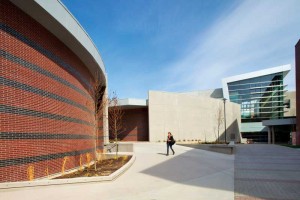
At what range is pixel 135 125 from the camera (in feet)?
125

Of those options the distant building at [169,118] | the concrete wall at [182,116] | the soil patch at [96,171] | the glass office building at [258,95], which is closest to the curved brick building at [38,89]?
the soil patch at [96,171]

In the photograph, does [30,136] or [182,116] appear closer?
[30,136]

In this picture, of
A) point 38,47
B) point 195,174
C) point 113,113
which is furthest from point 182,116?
point 38,47

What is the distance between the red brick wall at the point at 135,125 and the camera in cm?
3728

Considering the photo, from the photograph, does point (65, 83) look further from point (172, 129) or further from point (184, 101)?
point (184, 101)

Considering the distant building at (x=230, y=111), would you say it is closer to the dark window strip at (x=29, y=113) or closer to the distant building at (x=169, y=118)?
the distant building at (x=169, y=118)

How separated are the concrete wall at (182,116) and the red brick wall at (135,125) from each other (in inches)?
110

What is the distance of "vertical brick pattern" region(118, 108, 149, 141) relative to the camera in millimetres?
37281

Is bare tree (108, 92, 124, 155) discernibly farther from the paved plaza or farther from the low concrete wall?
the paved plaza

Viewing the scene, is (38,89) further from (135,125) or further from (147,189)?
(135,125)

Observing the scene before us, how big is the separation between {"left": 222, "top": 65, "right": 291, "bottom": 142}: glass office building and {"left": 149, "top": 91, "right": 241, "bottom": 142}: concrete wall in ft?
51.7

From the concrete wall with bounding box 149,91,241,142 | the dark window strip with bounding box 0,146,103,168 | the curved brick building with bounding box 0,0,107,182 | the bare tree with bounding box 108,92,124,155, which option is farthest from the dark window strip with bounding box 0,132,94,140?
the concrete wall with bounding box 149,91,241,142

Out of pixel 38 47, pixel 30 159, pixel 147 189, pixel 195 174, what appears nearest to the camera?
pixel 147 189

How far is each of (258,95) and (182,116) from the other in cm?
3015
